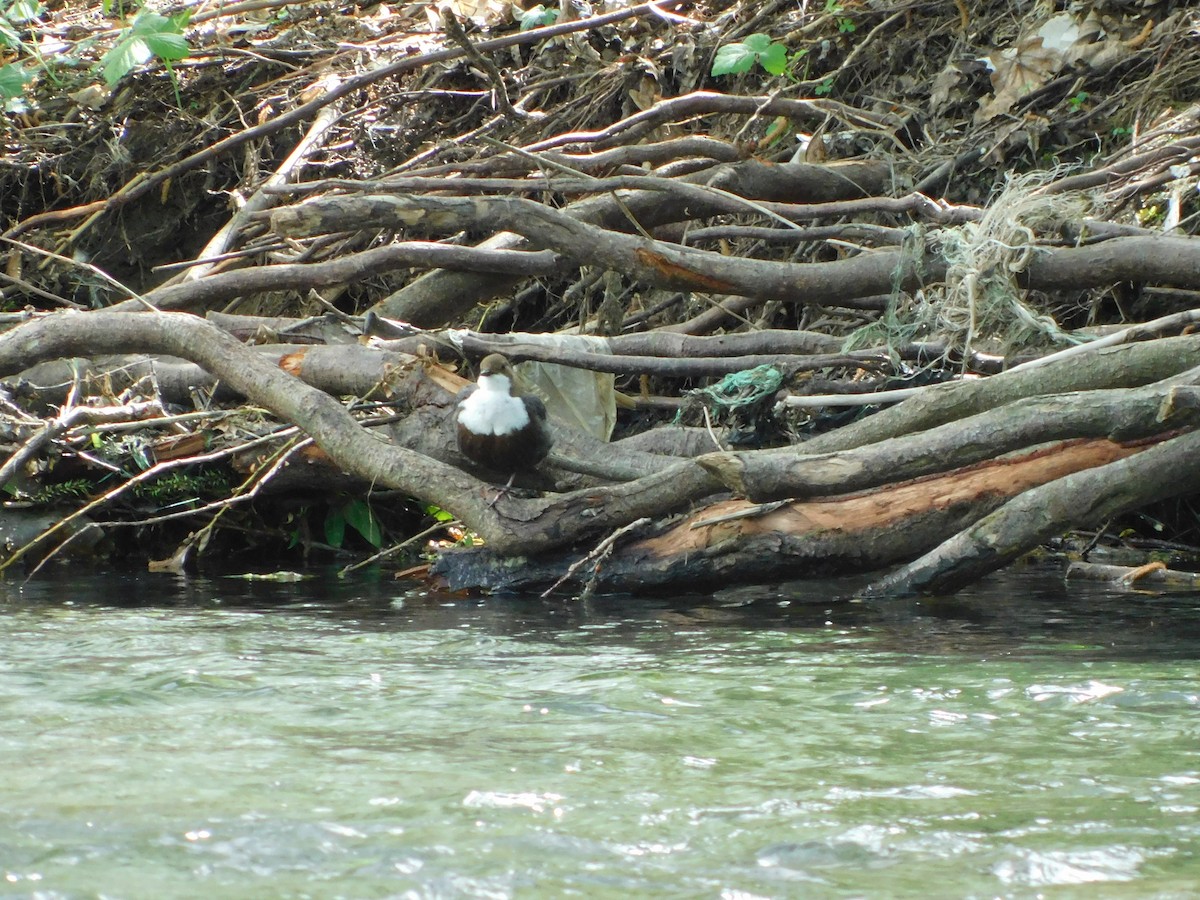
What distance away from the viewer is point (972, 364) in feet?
18.2

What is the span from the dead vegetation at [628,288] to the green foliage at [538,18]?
37 millimetres

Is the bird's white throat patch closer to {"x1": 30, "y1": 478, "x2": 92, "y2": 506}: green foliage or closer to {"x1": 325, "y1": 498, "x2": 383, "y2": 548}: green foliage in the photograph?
{"x1": 325, "y1": 498, "x2": 383, "y2": 548}: green foliage

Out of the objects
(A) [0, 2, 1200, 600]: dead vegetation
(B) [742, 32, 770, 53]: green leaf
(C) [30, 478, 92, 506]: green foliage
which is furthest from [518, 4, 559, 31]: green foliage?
(C) [30, 478, 92, 506]: green foliage

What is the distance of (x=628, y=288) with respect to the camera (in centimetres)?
812

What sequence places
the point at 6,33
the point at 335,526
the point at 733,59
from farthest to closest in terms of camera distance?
the point at 6,33 → the point at 335,526 → the point at 733,59

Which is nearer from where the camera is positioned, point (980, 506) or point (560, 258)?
point (980, 506)

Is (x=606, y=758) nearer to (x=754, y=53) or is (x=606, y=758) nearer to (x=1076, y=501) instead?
(x=1076, y=501)

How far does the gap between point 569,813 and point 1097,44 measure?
22.5 ft

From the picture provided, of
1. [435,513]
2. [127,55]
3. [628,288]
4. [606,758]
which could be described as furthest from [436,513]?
[606,758]

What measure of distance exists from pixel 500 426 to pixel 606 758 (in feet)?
8.40

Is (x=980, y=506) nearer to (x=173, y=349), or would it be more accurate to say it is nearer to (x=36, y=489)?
(x=173, y=349)

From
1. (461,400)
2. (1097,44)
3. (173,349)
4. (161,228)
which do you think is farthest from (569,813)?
(161,228)

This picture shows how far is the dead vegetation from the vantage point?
475cm

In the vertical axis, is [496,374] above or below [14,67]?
below
